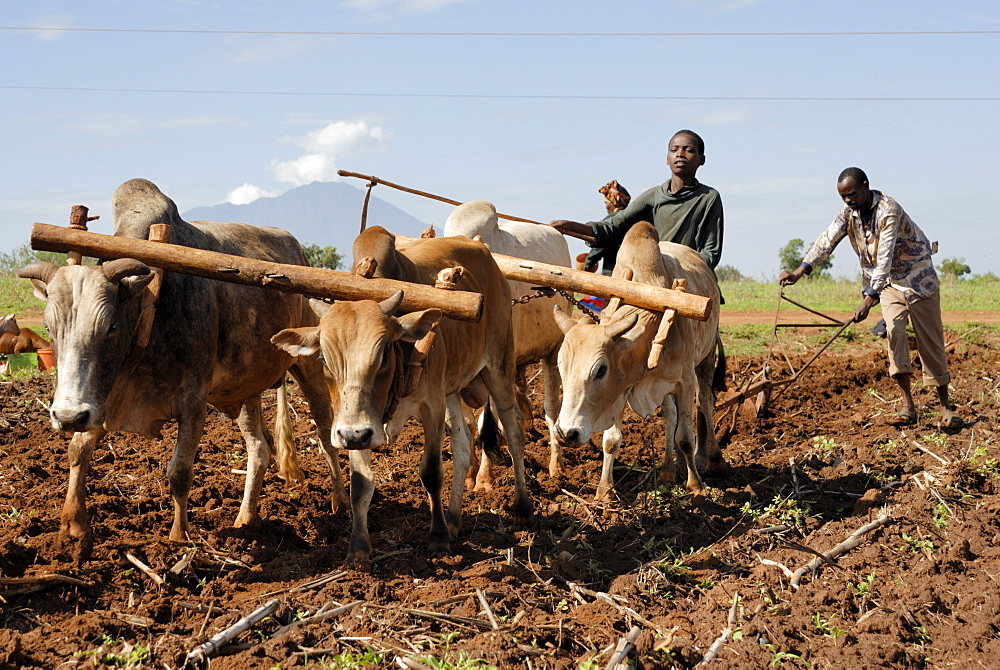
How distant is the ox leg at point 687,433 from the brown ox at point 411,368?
1074 millimetres

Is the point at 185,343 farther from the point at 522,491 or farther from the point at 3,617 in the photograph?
the point at 522,491

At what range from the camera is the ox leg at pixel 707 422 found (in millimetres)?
7250

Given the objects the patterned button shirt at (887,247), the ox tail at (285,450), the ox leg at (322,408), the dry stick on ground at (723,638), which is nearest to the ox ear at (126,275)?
the ox leg at (322,408)

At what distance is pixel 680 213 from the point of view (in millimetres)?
7797

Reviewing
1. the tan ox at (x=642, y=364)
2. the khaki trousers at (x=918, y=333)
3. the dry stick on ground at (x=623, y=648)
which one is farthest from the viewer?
the khaki trousers at (x=918, y=333)

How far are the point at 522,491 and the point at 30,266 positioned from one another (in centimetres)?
310

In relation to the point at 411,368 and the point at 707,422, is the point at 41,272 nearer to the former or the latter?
the point at 411,368

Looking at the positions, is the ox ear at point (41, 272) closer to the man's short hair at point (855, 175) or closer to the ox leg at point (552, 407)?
the ox leg at point (552, 407)

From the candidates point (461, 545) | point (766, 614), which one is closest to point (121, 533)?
point (461, 545)

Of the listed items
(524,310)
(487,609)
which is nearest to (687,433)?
(524,310)

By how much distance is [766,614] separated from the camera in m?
4.57

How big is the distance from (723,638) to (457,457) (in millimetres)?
2247

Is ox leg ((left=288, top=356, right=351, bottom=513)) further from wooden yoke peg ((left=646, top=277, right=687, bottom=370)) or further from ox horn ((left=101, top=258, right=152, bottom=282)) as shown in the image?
wooden yoke peg ((left=646, top=277, right=687, bottom=370))

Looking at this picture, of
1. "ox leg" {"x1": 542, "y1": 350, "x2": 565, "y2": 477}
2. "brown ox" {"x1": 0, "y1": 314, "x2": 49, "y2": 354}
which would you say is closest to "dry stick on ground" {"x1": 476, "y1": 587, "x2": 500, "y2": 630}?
"ox leg" {"x1": 542, "y1": 350, "x2": 565, "y2": 477}
